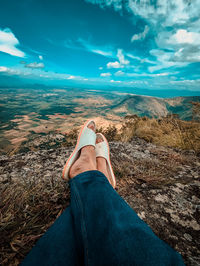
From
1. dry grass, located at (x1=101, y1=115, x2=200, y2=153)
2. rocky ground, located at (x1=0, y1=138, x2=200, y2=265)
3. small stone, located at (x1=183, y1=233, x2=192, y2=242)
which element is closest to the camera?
rocky ground, located at (x1=0, y1=138, x2=200, y2=265)

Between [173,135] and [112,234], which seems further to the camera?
[173,135]

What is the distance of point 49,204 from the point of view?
1078 millimetres

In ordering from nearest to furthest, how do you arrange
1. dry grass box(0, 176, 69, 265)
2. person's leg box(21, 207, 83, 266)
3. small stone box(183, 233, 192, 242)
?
1. person's leg box(21, 207, 83, 266)
2. dry grass box(0, 176, 69, 265)
3. small stone box(183, 233, 192, 242)

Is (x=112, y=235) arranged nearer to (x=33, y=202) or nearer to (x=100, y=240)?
(x=100, y=240)

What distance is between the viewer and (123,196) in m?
1.36

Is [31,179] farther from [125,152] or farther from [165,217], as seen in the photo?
[125,152]

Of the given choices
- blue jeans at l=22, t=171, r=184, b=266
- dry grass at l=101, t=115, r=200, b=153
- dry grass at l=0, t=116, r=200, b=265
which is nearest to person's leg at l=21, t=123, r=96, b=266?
blue jeans at l=22, t=171, r=184, b=266

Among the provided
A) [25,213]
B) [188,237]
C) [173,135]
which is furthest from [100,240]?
[173,135]

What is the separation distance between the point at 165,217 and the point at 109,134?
3.14m

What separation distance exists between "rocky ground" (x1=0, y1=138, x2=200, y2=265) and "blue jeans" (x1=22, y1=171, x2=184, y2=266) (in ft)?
0.67

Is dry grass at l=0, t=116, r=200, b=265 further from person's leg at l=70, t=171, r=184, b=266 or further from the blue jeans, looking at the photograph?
person's leg at l=70, t=171, r=184, b=266

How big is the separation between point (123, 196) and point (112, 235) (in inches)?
27.2

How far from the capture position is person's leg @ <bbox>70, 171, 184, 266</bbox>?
2.09ft

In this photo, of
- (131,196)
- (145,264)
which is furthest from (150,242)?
(131,196)
